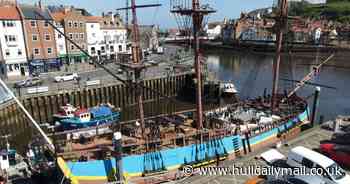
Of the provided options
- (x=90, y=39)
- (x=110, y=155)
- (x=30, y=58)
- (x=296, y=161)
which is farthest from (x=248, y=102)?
(x=90, y=39)

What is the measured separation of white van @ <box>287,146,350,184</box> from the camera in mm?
12062

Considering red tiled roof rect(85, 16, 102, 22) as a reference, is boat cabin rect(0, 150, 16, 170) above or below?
below

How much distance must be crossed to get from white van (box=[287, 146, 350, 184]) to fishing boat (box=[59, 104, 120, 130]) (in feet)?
59.2

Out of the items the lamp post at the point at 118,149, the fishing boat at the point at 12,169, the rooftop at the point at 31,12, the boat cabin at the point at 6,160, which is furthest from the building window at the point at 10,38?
the lamp post at the point at 118,149

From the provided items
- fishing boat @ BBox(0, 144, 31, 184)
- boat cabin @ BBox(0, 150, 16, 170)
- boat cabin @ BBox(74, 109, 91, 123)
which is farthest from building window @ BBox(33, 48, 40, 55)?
fishing boat @ BBox(0, 144, 31, 184)

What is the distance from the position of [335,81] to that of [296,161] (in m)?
41.7

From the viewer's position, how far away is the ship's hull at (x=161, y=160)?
14609 mm

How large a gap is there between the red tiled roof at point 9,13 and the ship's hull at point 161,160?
39.7 metres

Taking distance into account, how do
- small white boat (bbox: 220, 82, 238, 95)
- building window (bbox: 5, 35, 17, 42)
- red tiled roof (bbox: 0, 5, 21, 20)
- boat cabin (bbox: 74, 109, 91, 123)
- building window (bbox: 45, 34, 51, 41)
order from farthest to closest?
building window (bbox: 45, 34, 51, 41) → building window (bbox: 5, 35, 17, 42) → red tiled roof (bbox: 0, 5, 21, 20) → small white boat (bbox: 220, 82, 238, 95) → boat cabin (bbox: 74, 109, 91, 123)

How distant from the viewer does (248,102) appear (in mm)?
26156

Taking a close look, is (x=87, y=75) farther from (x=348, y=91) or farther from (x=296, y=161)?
(x=348, y=91)

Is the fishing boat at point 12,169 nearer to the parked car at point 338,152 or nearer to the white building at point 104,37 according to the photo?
the parked car at point 338,152

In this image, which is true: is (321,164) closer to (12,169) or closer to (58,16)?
(12,169)

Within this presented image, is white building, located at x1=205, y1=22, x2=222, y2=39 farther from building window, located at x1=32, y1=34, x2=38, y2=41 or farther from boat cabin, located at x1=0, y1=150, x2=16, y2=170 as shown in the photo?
boat cabin, located at x1=0, y1=150, x2=16, y2=170
